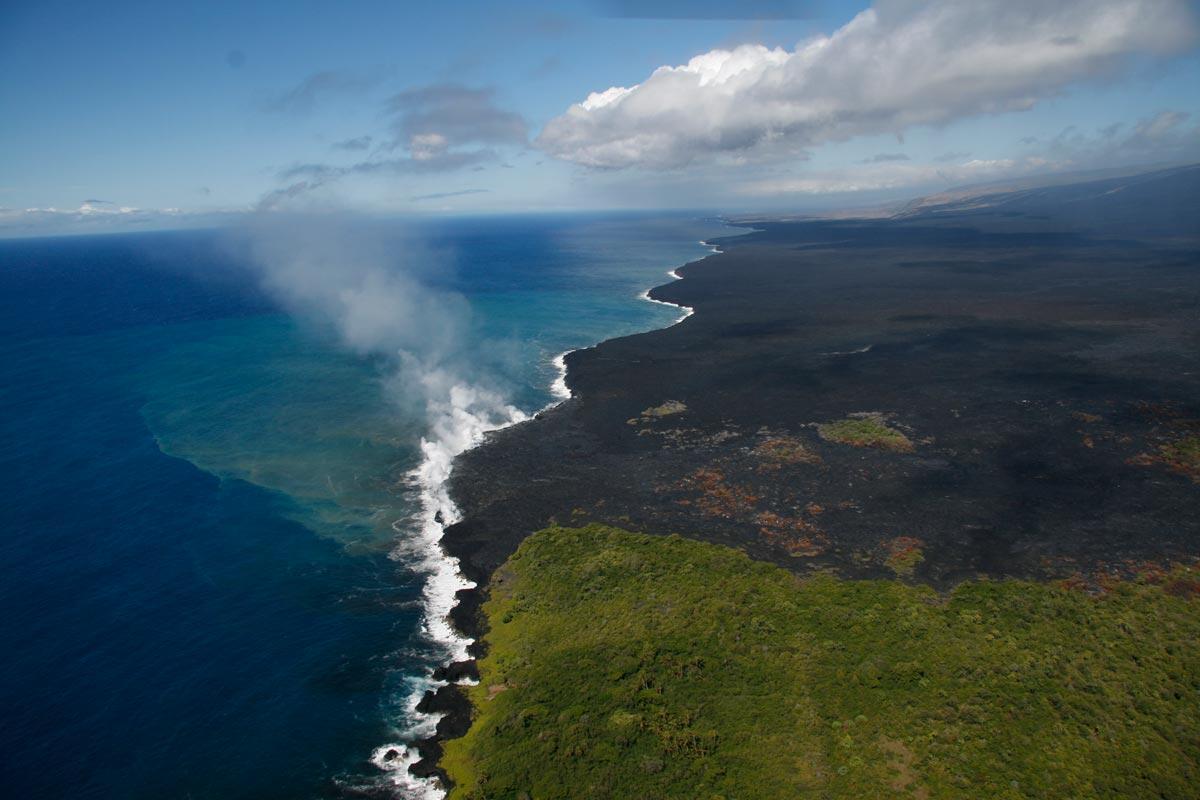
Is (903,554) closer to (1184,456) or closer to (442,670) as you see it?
(442,670)

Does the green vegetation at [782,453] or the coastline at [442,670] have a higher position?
the green vegetation at [782,453]

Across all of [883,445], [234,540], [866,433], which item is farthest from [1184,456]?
[234,540]

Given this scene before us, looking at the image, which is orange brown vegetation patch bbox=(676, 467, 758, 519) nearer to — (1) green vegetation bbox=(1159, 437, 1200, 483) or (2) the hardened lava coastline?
(2) the hardened lava coastline

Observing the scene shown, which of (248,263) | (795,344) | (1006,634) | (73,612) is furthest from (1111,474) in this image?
(248,263)

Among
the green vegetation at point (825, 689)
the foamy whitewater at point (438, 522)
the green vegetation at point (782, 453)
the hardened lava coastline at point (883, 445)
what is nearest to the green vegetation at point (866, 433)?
the hardened lava coastline at point (883, 445)

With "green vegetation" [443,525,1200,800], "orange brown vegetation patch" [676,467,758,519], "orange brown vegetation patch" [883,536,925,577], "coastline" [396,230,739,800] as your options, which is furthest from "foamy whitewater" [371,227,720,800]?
"orange brown vegetation patch" [883,536,925,577]

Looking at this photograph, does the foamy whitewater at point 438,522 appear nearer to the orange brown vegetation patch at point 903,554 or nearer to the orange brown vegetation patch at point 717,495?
the orange brown vegetation patch at point 717,495
